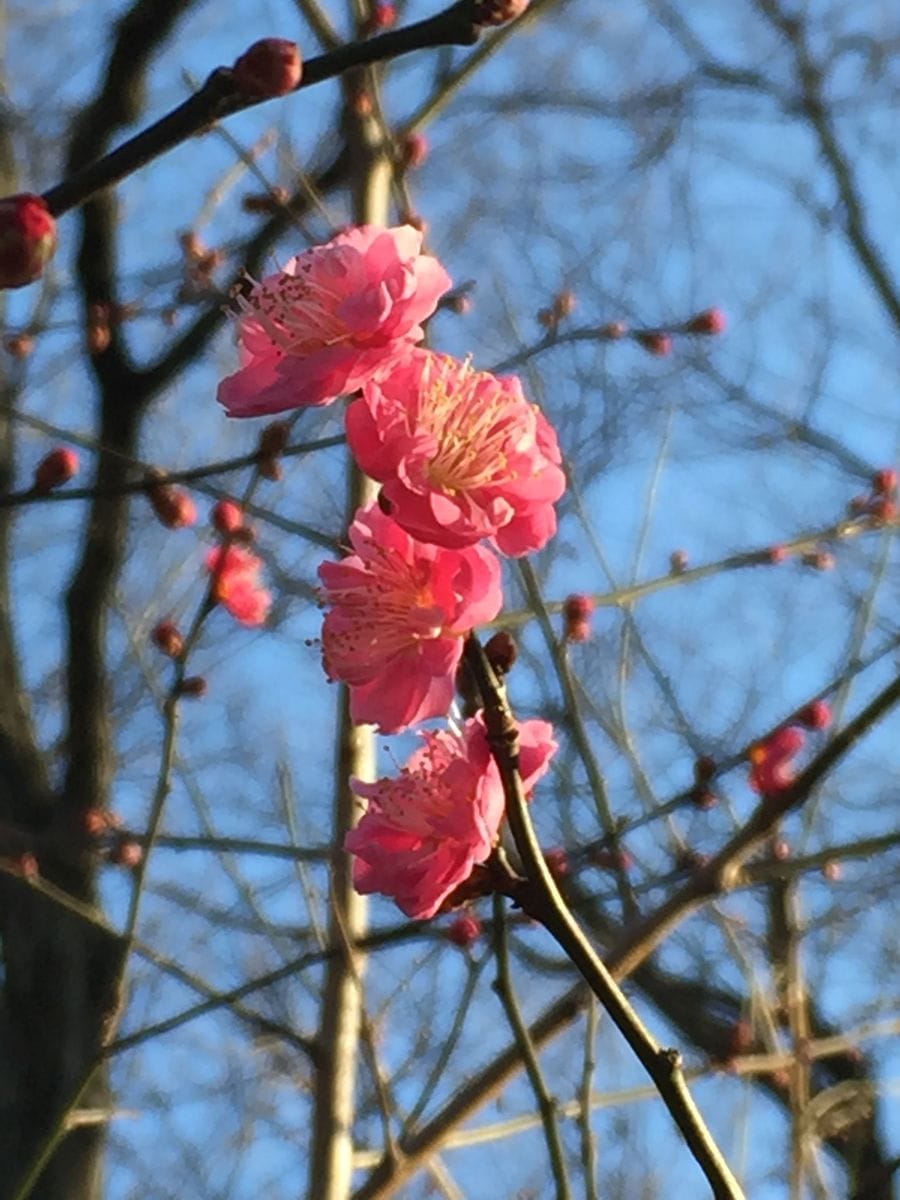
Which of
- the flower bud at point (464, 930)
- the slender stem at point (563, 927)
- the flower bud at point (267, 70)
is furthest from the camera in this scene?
the flower bud at point (464, 930)

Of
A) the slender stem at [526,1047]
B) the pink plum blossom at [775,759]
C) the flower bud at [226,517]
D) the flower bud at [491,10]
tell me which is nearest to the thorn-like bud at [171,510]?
the flower bud at [226,517]

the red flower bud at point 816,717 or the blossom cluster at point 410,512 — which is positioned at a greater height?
the red flower bud at point 816,717

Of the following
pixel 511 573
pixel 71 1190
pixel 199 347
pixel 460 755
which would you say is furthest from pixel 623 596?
pixel 199 347

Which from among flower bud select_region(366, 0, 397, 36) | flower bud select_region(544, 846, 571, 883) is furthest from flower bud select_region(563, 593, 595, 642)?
flower bud select_region(366, 0, 397, 36)

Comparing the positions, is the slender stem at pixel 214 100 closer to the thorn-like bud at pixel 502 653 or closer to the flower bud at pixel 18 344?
the thorn-like bud at pixel 502 653

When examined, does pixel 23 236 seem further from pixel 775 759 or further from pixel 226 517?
pixel 775 759

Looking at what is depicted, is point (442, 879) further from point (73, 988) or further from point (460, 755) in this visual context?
point (73, 988)

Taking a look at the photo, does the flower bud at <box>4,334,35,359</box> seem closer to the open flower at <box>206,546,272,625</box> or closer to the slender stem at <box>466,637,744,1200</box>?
the open flower at <box>206,546,272,625</box>

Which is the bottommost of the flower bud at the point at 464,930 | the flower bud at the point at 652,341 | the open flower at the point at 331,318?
the open flower at the point at 331,318
